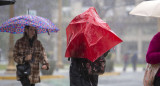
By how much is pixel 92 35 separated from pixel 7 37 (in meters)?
13.4

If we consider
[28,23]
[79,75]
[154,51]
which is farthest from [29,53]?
[154,51]

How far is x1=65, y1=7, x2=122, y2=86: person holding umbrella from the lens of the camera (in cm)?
479

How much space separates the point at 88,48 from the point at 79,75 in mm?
381

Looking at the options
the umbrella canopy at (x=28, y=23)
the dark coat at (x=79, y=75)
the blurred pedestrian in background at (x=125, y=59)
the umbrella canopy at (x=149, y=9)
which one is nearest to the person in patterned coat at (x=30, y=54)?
the umbrella canopy at (x=28, y=23)

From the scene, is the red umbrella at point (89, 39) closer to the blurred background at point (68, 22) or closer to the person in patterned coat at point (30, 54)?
the person in patterned coat at point (30, 54)

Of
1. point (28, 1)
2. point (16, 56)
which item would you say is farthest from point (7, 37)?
point (16, 56)

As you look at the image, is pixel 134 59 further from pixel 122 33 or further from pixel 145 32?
pixel 145 32

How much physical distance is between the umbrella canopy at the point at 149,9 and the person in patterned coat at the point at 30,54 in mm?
1864

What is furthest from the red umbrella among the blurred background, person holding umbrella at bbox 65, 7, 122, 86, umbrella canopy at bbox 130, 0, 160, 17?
the blurred background

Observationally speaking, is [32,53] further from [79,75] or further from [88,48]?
[88,48]

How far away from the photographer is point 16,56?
6227mm

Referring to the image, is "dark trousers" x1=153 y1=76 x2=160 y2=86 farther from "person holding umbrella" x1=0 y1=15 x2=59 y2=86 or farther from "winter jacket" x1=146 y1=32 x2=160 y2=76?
"person holding umbrella" x1=0 y1=15 x2=59 y2=86

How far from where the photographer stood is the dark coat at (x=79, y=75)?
4844 mm

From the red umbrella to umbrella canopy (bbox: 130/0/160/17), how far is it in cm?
65
